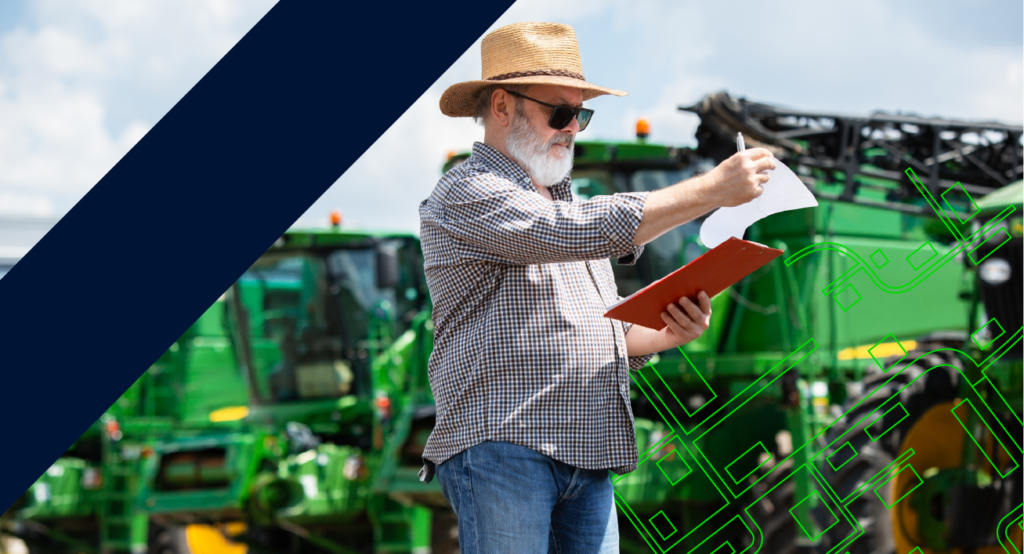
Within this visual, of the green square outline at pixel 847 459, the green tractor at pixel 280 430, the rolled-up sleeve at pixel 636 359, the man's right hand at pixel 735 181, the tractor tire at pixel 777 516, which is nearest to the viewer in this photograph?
the man's right hand at pixel 735 181

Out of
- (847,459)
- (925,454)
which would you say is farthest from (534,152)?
(925,454)

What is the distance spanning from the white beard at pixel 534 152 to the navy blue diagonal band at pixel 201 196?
0.56m

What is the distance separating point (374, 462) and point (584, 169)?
3.62 metres

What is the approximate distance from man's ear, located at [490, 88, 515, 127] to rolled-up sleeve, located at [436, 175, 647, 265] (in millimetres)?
254

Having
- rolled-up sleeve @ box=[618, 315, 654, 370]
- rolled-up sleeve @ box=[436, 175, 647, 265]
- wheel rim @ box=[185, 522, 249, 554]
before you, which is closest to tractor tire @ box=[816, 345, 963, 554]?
rolled-up sleeve @ box=[618, 315, 654, 370]

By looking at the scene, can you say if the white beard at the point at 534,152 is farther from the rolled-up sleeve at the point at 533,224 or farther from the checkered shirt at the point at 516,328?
the rolled-up sleeve at the point at 533,224

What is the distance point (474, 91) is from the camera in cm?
271

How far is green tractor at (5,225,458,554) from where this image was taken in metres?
9.27

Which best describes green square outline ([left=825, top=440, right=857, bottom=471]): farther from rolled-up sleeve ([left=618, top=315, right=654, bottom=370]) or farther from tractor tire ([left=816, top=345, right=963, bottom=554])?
rolled-up sleeve ([left=618, top=315, right=654, bottom=370])

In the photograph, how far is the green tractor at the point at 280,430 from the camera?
9266 millimetres

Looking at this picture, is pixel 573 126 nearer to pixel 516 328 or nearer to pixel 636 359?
pixel 516 328

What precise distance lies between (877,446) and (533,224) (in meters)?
4.05

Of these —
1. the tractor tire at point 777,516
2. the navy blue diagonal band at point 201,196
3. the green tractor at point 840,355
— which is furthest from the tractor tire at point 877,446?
the navy blue diagonal band at point 201,196

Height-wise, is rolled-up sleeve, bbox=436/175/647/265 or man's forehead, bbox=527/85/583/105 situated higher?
man's forehead, bbox=527/85/583/105
